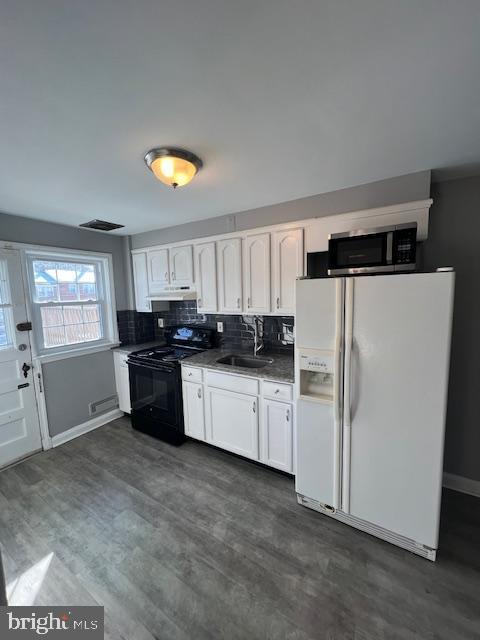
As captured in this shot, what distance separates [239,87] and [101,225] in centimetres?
243

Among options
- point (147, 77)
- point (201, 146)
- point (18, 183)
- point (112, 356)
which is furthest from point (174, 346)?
point (147, 77)

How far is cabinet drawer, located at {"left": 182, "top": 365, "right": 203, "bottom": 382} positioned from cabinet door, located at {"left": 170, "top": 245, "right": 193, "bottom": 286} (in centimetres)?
100

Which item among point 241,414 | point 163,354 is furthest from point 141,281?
point 241,414

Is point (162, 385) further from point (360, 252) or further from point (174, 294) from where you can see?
point (360, 252)

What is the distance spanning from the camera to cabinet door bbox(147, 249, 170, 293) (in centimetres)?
324

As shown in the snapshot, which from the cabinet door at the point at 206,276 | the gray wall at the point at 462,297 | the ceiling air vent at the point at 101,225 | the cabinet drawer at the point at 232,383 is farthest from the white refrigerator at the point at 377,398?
the ceiling air vent at the point at 101,225

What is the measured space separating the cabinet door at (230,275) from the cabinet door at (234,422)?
88 cm

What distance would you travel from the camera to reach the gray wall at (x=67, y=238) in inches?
101

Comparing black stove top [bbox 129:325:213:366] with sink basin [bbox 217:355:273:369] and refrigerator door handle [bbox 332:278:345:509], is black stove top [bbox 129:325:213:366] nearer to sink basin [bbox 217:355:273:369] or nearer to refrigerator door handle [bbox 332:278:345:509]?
sink basin [bbox 217:355:273:369]

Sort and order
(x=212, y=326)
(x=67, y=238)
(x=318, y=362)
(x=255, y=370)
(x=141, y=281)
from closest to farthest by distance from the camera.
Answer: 1. (x=318, y=362)
2. (x=255, y=370)
3. (x=67, y=238)
4. (x=212, y=326)
5. (x=141, y=281)

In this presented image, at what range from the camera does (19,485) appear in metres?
2.29

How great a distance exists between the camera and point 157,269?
3.32 metres

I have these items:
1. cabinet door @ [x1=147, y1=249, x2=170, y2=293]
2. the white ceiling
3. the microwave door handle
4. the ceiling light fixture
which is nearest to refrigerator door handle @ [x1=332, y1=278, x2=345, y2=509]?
the microwave door handle

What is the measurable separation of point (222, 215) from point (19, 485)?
308cm
